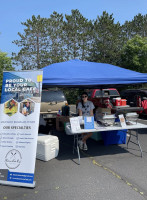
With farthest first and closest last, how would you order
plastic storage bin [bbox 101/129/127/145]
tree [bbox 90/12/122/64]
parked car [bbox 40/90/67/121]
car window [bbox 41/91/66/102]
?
1. tree [bbox 90/12/122/64]
2. car window [bbox 41/91/66/102]
3. parked car [bbox 40/90/67/121]
4. plastic storage bin [bbox 101/129/127/145]

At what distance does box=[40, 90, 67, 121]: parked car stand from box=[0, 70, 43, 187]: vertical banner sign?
527 cm

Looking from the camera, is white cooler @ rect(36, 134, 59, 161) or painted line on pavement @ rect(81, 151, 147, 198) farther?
white cooler @ rect(36, 134, 59, 161)

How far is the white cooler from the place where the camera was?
17.2 feet

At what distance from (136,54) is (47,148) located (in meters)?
25.9

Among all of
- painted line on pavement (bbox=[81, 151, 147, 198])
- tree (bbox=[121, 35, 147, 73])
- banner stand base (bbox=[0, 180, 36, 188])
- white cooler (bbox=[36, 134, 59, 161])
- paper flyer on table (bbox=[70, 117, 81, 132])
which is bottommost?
banner stand base (bbox=[0, 180, 36, 188])

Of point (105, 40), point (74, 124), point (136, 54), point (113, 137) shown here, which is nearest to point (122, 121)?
point (113, 137)

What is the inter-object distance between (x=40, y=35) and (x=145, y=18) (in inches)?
798

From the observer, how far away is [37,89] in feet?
13.7

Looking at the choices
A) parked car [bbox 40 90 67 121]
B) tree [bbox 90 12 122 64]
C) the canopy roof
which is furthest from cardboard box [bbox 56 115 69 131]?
tree [bbox 90 12 122 64]

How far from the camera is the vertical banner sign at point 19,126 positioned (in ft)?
12.9

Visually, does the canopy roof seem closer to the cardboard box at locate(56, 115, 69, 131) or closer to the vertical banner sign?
the vertical banner sign

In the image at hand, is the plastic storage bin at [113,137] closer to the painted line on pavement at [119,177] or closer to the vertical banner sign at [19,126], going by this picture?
the painted line on pavement at [119,177]

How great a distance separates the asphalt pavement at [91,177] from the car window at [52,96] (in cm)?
413

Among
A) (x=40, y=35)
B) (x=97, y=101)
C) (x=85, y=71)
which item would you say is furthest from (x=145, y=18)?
(x=85, y=71)
